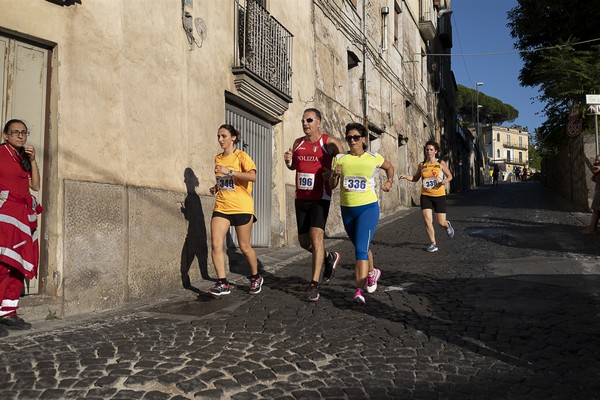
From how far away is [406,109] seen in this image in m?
21.8

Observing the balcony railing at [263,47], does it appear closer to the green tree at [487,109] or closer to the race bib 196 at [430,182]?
the race bib 196 at [430,182]

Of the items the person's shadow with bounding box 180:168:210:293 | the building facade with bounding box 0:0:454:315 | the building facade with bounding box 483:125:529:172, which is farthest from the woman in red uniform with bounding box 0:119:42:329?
the building facade with bounding box 483:125:529:172

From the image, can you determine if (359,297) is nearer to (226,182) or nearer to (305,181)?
(305,181)

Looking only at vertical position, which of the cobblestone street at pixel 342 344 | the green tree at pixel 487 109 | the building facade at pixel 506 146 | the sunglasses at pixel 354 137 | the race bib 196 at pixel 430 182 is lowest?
the cobblestone street at pixel 342 344

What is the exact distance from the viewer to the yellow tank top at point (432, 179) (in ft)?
29.3

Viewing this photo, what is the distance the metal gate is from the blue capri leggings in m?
3.84

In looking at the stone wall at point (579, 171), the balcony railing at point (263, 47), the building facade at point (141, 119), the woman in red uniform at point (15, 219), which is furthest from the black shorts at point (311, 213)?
the stone wall at point (579, 171)

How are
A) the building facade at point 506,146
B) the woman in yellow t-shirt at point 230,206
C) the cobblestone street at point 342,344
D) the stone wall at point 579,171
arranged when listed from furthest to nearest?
the building facade at point 506,146 < the stone wall at point 579,171 < the woman in yellow t-shirt at point 230,206 < the cobblestone street at point 342,344

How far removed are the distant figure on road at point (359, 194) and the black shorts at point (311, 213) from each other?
A: 248mm

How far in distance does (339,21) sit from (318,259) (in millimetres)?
9452

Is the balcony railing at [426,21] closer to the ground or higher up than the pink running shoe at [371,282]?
higher up

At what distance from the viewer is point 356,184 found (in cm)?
511

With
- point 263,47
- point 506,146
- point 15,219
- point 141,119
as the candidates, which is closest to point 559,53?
point 263,47

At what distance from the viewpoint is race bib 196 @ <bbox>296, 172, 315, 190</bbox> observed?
5.37m
